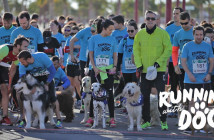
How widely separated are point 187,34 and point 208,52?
117cm

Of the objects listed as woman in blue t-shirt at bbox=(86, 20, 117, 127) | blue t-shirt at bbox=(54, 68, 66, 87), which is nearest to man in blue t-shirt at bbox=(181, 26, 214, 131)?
woman in blue t-shirt at bbox=(86, 20, 117, 127)

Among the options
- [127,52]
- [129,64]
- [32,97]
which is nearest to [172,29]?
[127,52]

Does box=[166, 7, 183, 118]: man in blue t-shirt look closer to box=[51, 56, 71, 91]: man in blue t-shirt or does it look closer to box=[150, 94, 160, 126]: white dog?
box=[150, 94, 160, 126]: white dog

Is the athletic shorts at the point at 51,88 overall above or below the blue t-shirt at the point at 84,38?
below

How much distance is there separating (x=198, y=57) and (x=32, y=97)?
3145 millimetres

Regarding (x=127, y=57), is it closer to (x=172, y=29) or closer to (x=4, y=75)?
(x=172, y=29)

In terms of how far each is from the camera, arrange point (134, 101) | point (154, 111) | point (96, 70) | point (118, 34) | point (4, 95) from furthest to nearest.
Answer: point (118, 34)
point (4, 95)
point (154, 111)
point (96, 70)
point (134, 101)

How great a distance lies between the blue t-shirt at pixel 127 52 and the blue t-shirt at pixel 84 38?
103 cm

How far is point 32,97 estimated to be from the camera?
9.65 meters

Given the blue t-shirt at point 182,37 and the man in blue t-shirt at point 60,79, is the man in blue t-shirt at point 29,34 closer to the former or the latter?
the man in blue t-shirt at point 60,79

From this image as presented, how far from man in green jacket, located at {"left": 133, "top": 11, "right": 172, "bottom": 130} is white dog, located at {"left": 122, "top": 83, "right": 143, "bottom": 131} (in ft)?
0.90

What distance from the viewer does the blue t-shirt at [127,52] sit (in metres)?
11.4

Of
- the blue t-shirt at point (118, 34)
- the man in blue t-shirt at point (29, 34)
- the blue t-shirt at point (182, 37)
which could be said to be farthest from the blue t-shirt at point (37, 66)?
the blue t-shirt at point (118, 34)

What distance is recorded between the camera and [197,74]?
382 inches
